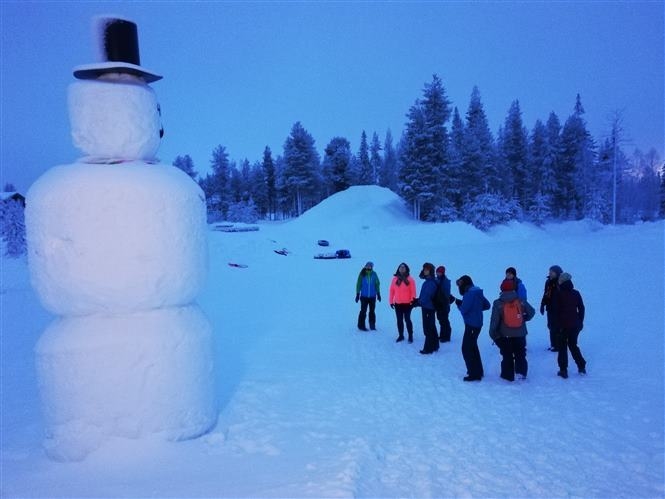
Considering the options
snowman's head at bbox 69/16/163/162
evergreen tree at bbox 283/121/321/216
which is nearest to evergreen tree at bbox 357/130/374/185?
evergreen tree at bbox 283/121/321/216

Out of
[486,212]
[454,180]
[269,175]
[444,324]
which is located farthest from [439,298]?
[269,175]

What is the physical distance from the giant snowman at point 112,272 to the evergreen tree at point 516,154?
169ft

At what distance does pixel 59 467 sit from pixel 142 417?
2.82 ft

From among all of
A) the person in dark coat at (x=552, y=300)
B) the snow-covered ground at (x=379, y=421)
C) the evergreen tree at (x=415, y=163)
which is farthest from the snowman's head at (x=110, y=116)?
the evergreen tree at (x=415, y=163)

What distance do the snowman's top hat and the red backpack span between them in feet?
19.6

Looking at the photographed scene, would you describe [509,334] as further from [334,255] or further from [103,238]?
[334,255]

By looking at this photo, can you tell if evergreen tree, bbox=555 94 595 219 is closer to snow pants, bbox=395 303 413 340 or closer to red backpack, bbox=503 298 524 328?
snow pants, bbox=395 303 413 340

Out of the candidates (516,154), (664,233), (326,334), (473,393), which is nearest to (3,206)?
(326,334)

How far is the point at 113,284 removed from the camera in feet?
14.7

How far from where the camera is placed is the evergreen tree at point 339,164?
5712 cm

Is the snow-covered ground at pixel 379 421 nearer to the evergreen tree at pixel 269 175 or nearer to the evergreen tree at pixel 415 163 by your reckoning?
the evergreen tree at pixel 415 163

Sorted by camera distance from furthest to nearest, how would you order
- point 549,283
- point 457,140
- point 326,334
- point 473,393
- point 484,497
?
1. point 457,140
2. point 326,334
3. point 549,283
4. point 473,393
5. point 484,497

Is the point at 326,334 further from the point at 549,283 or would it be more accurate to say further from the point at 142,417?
the point at 142,417

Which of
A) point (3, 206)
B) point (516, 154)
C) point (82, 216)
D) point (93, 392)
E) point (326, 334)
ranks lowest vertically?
point (326, 334)
